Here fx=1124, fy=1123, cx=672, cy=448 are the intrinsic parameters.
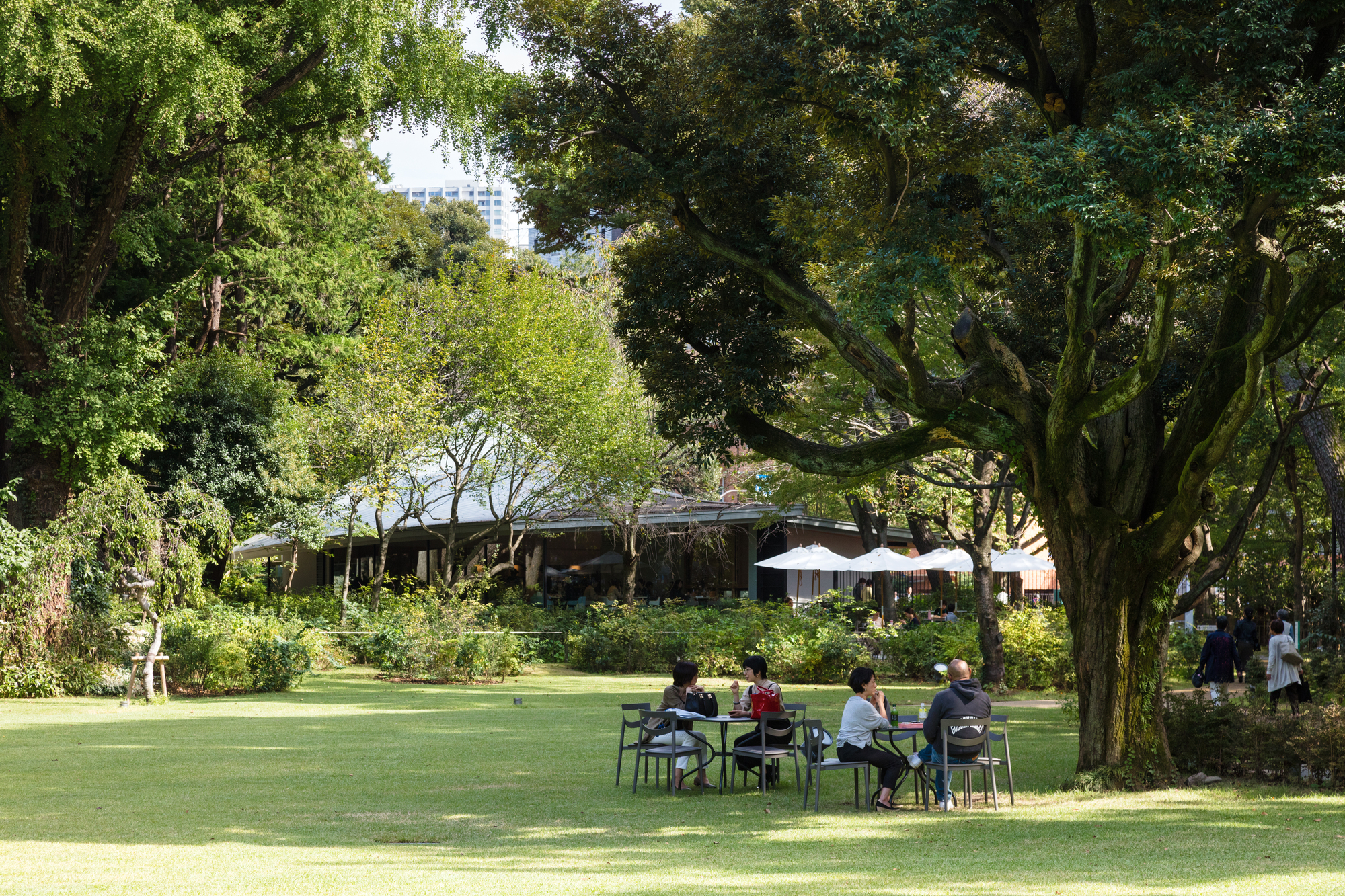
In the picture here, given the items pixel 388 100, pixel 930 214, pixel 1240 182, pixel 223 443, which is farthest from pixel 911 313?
pixel 223 443

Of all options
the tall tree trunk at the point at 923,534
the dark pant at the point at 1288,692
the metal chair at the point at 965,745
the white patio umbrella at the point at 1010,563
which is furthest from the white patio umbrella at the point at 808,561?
the metal chair at the point at 965,745

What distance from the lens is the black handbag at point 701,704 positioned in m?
10.7

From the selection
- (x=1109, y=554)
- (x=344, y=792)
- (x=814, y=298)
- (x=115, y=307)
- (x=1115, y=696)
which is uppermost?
(x=115, y=307)

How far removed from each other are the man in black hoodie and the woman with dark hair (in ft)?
4.46

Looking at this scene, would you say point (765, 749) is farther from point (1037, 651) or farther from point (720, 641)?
point (720, 641)

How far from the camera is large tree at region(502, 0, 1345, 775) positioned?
322 inches

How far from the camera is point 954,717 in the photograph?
9078mm

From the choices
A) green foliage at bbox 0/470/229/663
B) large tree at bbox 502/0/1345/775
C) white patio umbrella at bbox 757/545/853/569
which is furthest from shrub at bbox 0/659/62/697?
white patio umbrella at bbox 757/545/853/569

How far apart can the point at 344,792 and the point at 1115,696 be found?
6920 millimetres

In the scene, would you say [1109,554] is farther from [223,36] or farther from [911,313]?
[223,36]

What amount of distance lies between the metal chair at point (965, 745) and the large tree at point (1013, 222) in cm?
149

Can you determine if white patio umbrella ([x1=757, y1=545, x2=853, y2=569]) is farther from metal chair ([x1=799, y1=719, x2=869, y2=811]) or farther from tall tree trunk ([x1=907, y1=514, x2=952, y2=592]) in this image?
metal chair ([x1=799, y1=719, x2=869, y2=811])

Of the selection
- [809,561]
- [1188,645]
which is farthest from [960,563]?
[1188,645]

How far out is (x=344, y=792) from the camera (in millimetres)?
10016
